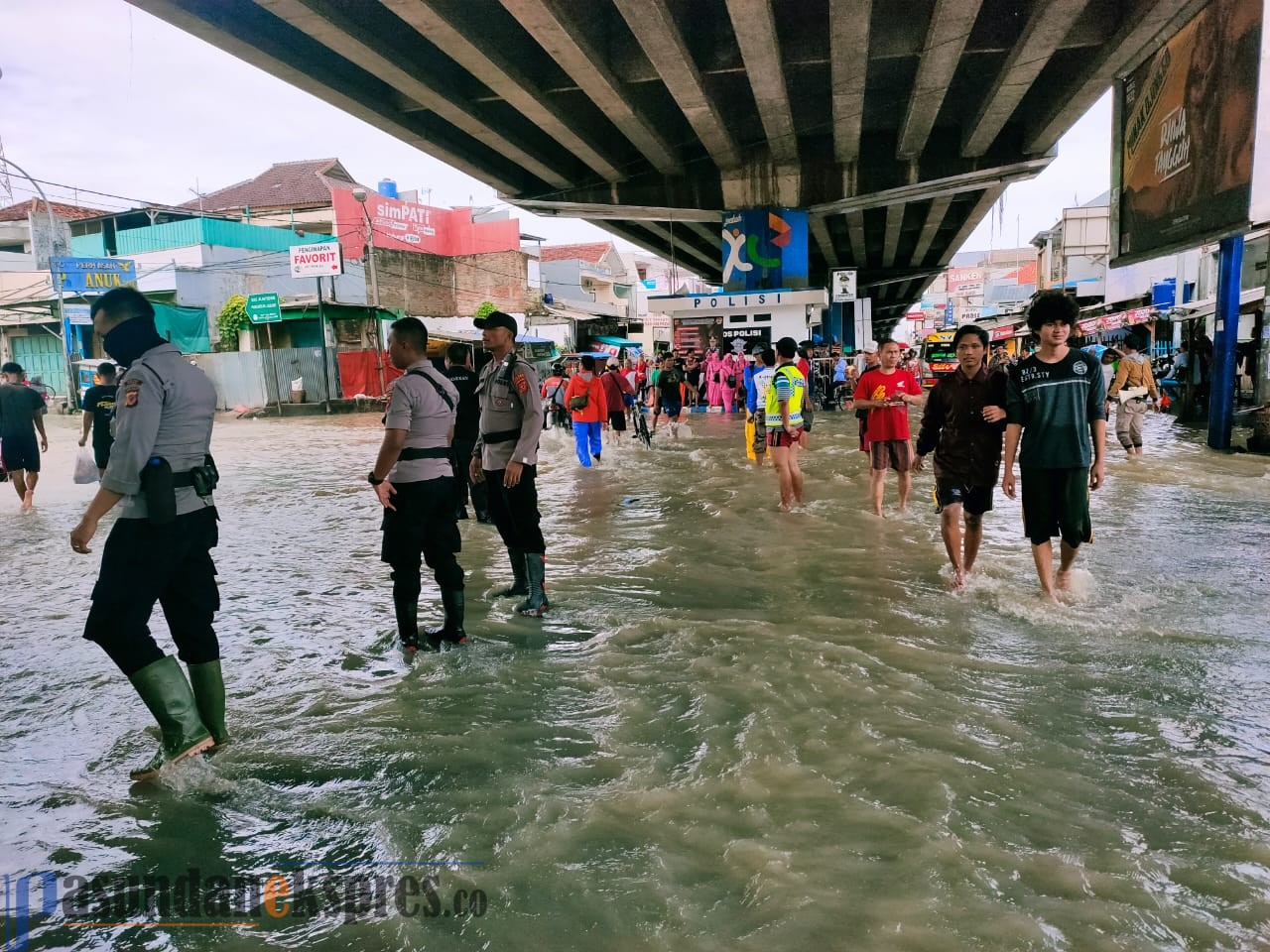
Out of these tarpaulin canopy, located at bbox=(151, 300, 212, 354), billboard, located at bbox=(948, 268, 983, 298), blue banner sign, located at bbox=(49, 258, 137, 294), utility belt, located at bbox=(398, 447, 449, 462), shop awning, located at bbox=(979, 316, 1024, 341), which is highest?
billboard, located at bbox=(948, 268, 983, 298)

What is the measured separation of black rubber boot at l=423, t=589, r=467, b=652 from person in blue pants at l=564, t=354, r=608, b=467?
288 inches

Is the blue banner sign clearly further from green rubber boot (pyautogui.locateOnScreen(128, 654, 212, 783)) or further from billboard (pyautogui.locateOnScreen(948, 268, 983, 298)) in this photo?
billboard (pyautogui.locateOnScreen(948, 268, 983, 298))

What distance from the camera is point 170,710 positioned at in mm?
3297

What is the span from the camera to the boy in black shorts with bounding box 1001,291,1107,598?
16.3 feet

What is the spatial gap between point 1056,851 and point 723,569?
388 centimetres

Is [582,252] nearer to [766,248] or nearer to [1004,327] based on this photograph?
[1004,327]

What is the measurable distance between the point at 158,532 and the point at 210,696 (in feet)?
2.49

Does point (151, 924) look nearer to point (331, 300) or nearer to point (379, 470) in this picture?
point (379, 470)

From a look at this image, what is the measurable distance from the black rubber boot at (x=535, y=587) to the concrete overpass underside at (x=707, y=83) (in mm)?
7487

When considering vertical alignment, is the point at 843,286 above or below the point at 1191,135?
below

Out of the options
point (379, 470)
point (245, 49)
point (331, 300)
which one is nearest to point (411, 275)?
point (331, 300)

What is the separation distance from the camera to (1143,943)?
222 centimetres

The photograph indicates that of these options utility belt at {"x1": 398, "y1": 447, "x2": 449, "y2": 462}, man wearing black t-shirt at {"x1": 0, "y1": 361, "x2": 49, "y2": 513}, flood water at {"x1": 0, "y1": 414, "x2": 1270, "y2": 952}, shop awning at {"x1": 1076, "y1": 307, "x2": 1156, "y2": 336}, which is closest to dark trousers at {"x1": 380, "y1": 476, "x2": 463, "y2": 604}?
utility belt at {"x1": 398, "y1": 447, "x2": 449, "y2": 462}

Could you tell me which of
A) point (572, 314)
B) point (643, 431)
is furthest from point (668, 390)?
point (572, 314)
